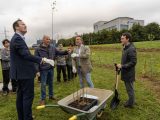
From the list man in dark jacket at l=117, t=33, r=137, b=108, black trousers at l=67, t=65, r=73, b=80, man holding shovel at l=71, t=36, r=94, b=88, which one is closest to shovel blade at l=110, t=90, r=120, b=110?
man in dark jacket at l=117, t=33, r=137, b=108

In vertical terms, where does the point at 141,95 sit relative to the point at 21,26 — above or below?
below

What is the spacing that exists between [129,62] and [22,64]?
8.59 feet

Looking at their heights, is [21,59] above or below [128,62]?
above

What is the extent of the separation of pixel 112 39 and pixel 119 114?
4335cm

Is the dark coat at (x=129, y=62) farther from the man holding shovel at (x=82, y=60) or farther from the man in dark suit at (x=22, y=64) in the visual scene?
the man in dark suit at (x=22, y=64)

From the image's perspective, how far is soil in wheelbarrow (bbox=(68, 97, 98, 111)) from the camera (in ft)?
14.3

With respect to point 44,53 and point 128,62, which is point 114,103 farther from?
point 44,53

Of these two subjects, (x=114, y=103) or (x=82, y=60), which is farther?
(x=82, y=60)

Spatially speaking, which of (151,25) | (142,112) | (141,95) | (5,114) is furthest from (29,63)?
(151,25)

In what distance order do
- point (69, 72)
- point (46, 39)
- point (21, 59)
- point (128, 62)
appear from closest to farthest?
1. point (21, 59)
2. point (128, 62)
3. point (46, 39)
4. point (69, 72)

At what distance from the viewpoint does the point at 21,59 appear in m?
4.23

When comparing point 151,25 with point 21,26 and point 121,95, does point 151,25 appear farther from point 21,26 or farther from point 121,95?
point 21,26

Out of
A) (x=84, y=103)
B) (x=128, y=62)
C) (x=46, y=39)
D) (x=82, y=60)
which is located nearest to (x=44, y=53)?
(x=46, y=39)

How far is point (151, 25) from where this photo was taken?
145 ft
